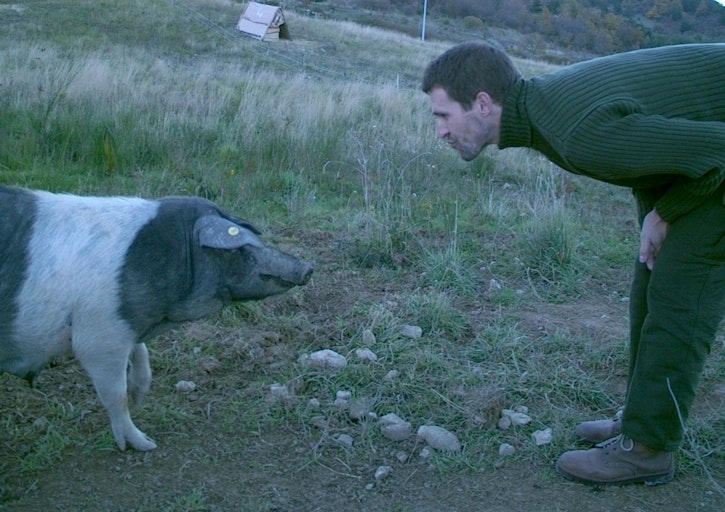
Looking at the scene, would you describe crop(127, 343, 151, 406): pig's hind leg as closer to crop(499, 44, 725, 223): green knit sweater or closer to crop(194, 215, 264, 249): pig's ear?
crop(194, 215, 264, 249): pig's ear

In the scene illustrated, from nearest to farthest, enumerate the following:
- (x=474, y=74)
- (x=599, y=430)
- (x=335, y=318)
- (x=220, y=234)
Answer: (x=474, y=74), (x=220, y=234), (x=599, y=430), (x=335, y=318)

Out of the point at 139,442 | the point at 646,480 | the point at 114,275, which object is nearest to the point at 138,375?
the point at 139,442

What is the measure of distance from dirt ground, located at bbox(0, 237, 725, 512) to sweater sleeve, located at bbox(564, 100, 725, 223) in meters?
1.32

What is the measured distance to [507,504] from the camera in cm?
320

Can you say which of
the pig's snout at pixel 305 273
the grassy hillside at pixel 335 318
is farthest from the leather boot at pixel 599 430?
the pig's snout at pixel 305 273

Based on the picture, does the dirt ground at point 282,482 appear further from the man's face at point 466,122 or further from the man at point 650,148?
the man's face at point 466,122

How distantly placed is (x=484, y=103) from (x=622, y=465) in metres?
1.56

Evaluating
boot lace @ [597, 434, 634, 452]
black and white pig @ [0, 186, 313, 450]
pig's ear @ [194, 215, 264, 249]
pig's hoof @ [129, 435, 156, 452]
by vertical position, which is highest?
pig's ear @ [194, 215, 264, 249]

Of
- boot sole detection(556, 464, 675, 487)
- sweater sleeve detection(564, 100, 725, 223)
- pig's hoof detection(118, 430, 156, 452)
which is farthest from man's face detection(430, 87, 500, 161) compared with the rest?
pig's hoof detection(118, 430, 156, 452)

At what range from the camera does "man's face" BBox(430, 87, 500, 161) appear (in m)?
2.95

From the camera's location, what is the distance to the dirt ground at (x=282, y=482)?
3.17 meters

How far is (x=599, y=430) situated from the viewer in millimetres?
3600

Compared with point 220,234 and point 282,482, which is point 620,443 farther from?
point 220,234

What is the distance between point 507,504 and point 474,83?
5.32 ft
